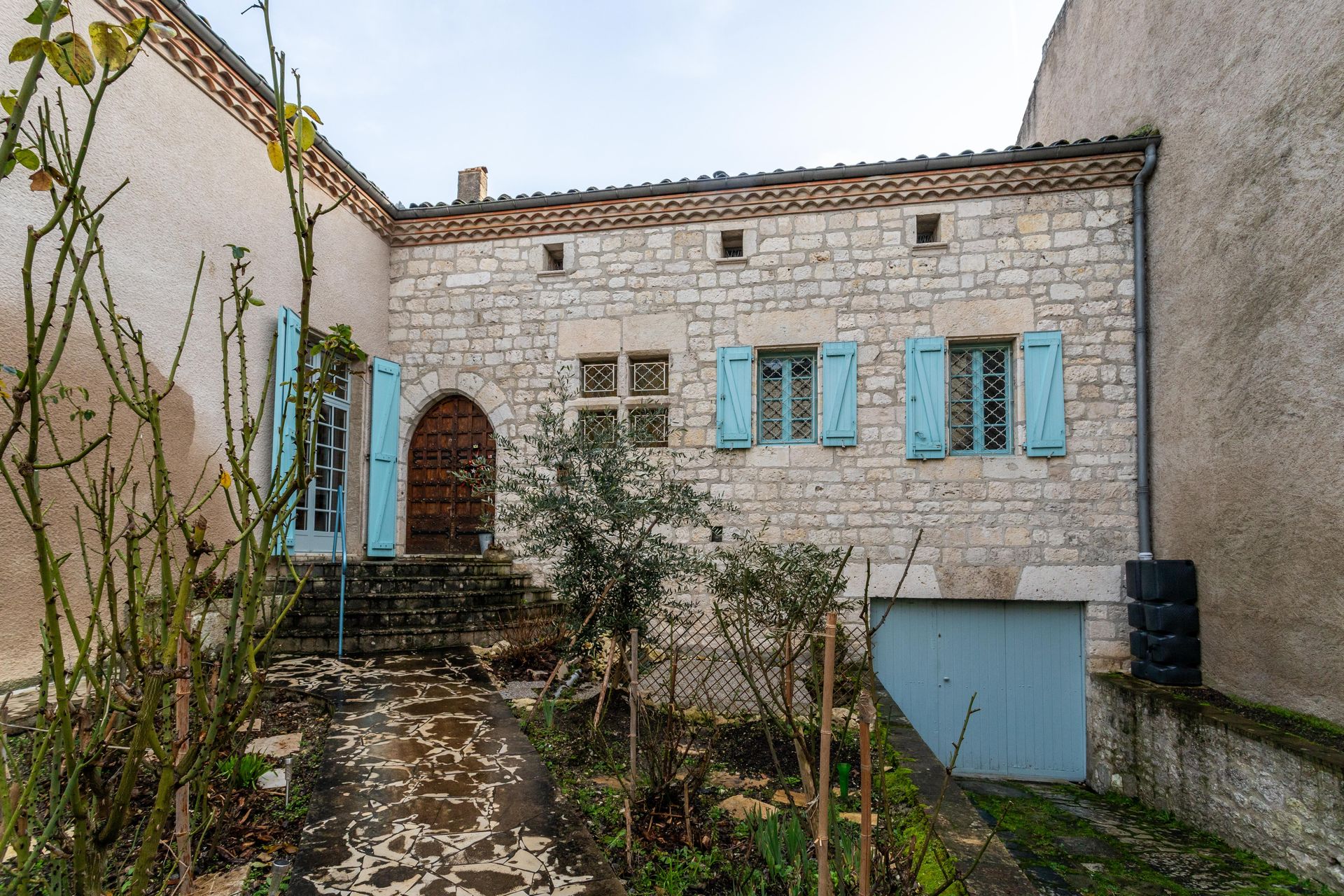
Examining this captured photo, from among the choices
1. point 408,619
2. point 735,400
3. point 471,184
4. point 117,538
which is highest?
point 471,184

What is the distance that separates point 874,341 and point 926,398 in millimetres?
730

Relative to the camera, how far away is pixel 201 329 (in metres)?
5.97

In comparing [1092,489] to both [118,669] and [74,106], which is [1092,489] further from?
[74,106]

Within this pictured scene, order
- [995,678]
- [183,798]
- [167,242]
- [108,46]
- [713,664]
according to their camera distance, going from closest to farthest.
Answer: [108,46]
[183,798]
[713,664]
[167,242]
[995,678]

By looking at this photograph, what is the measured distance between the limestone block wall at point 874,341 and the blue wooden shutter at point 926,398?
100 millimetres

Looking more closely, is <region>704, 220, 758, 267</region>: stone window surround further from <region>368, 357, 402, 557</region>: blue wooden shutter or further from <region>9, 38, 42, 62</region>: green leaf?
<region>9, 38, 42, 62</region>: green leaf

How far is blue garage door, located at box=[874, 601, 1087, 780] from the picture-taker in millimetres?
6879

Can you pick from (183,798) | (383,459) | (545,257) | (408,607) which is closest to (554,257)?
(545,257)

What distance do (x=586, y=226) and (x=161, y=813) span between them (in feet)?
24.1

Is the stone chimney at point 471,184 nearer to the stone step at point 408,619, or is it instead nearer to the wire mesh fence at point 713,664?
the stone step at point 408,619

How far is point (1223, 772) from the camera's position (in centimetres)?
484

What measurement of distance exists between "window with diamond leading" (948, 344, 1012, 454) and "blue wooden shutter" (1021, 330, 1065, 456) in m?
0.22

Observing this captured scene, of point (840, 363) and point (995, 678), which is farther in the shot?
point (840, 363)

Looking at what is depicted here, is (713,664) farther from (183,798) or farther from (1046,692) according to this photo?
(1046,692)
